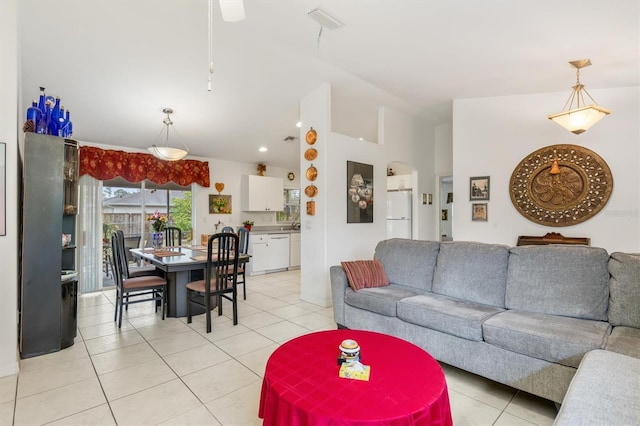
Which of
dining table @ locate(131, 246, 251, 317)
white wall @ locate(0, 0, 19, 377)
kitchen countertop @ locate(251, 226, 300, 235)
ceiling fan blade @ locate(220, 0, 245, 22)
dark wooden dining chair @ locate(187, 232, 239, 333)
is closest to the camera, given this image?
ceiling fan blade @ locate(220, 0, 245, 22)

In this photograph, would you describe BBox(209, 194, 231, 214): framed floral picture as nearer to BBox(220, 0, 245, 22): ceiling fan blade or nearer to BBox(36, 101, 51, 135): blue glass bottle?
BBox(36, 101, 51, 135): blue glass bottle

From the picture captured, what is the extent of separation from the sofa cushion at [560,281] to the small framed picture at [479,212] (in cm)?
223

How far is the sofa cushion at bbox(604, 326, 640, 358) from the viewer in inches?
67.7

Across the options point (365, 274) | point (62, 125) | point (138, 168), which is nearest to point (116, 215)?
point (138, 168)

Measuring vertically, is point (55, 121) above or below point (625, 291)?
above

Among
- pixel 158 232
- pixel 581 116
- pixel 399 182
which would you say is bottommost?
pixel 158 232

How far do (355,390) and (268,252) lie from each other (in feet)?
17.6

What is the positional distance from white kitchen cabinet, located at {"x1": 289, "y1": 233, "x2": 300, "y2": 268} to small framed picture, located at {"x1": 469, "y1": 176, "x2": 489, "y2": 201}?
364cm

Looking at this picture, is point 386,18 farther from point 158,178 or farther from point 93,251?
point 93,251

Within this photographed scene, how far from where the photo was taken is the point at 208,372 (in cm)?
246

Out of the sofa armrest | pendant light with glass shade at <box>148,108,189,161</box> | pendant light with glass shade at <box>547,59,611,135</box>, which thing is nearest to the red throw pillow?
the sofa armrest

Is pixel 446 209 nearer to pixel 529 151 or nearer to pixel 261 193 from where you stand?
pixel 529 151

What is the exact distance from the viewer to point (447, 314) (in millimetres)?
2383

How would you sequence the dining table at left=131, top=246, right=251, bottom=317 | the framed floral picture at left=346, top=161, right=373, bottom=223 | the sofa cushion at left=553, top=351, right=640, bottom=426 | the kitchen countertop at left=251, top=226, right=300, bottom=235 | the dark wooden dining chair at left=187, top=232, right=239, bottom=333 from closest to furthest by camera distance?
the sofa cushion at left=553, top=351, right=640, bottom=426
the dark wooden dining chair at left=187, top=232, right=239, bottom=333
the dining table at left=131, top=246, right=251, bottom=317
the framed floral picture at left=346, top=161, right=373, bottom=223
the kitchen countertop at left=251, top=226, right=300, bottom=235
